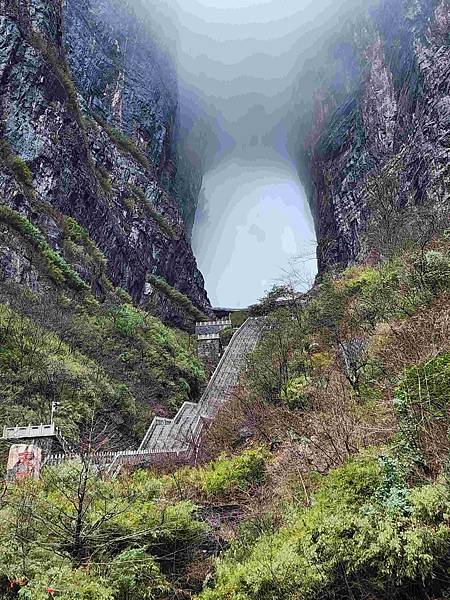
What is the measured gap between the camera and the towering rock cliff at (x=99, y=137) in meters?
30.3

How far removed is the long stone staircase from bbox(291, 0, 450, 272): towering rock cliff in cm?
859

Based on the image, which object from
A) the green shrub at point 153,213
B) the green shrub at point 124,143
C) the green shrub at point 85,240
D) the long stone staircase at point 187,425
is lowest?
the long stone staircase at point 187,425

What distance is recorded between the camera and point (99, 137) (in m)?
39.8

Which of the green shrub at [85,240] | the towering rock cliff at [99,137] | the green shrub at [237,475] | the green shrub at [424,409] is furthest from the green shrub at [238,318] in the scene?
the green shrub at [424,409]

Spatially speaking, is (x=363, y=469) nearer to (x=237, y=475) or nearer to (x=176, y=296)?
(x=237, y=475)

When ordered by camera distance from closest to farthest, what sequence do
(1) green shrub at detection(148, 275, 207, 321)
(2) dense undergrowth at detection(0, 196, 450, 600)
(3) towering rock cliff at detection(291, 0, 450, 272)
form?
Result: (2) dense undergrowth at detection(0, 196, 450, 600)
(3) towering rock cliff at detection(291, 0, 450, 272)
(1) green shrub at detection(148, 275, 207, 321)

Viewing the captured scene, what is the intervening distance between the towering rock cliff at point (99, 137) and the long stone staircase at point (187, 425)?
33.5ft

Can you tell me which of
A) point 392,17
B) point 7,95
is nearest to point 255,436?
point 7,95

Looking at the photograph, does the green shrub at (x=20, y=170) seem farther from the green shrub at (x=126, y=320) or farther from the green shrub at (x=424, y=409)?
the green shrub at (x=424, y=409)

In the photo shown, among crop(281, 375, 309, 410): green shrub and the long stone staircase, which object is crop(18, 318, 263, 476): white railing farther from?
crop(281, 375, 309, 410): green shrub

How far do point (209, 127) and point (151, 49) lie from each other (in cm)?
1204

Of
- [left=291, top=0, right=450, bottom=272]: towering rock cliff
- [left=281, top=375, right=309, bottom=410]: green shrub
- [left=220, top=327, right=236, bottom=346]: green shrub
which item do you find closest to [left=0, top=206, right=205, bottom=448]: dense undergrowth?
[left=220, top=327, right=236, bottom=346]: green shrub

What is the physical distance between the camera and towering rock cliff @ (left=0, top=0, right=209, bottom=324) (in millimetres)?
30328

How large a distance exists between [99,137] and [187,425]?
28.6 metres
